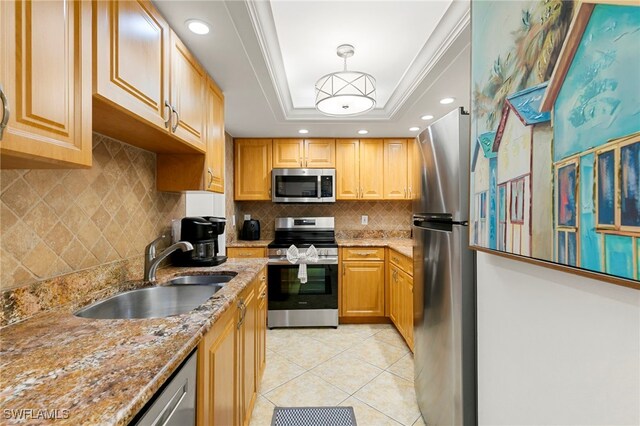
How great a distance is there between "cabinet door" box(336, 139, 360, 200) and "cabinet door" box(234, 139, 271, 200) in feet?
2.88

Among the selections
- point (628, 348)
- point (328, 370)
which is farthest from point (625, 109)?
point (328, 370)

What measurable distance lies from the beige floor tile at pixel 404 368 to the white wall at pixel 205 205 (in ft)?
6.66

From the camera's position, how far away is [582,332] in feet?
2.17

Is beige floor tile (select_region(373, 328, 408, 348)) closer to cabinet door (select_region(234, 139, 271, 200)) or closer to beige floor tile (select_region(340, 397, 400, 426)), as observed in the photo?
beige floor tile (select_region(340, 397, 400, 426))

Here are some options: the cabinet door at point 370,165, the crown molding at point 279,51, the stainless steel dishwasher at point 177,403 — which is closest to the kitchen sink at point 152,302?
the stainless steel dishwasher at point 177,403

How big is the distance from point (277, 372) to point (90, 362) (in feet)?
6.10

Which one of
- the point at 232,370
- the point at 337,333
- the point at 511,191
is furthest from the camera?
the point at 337,333

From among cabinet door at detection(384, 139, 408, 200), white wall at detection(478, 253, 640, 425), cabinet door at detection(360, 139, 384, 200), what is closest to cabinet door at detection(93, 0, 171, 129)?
white wall at detection(478, 253, 640, 425)

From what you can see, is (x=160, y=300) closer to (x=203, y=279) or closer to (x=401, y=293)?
(x=203, y=279)

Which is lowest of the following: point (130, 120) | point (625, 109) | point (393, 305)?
point (393, 305)

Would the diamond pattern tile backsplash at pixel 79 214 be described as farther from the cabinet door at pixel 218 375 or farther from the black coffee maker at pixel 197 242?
the cabinet door at pixel 218 375

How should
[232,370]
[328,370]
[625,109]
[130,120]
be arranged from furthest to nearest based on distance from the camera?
1. [328,370]
2. [232,370]
3. [130,120]
4. [625,109]

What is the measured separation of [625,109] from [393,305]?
2836 millimetres

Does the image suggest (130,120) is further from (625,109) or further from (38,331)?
(625,109)
